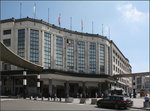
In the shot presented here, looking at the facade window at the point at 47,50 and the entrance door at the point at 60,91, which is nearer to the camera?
the facade window at the point at 47,50

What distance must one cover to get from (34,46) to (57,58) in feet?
29.2

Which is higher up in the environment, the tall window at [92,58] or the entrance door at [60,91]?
the tall window at [92,58]

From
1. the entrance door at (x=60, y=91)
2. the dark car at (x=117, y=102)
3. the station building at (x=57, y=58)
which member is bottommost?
the entrance door at (x=60, y=91)

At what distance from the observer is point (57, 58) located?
65562mm

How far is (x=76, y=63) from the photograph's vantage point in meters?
71.0

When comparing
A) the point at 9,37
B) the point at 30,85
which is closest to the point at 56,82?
the point at 30,85

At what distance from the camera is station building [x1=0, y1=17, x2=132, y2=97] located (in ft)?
193

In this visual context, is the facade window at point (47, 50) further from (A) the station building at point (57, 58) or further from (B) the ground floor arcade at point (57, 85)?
(B) the ground floor arcade at point (57, 85)

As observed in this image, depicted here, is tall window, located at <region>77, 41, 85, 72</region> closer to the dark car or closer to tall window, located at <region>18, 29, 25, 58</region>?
tall window, located at <region>18, 29, 25, 58</region>

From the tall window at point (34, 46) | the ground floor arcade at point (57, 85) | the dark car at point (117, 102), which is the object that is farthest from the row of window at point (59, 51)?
the dark car at point (117, 102)

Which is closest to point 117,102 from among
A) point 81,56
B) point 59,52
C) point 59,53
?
point 59,53

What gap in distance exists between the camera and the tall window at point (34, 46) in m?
59.2

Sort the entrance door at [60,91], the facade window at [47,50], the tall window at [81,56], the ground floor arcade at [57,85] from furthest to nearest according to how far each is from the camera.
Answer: the tall window at [81,56]
the entrance door at [60,91]
the facade window at [47,50]
the ground floor arcade at [57,85]

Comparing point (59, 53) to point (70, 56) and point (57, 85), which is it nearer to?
point (70, 56)
